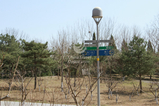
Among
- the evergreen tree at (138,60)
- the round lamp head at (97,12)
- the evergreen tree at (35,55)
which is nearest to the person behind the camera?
the round lamp head at (97,12)

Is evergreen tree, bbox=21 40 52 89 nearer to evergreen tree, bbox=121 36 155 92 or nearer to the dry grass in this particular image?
the dry grass

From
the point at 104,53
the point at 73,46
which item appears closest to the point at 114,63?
the point at 73,46

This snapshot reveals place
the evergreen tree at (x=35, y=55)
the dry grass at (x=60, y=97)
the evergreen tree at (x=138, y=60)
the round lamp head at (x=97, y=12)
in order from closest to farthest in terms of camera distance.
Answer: the dry grass at (x=60, y=97) < the round lamp head at (x=97, y=12) < the evergreen tree at (x=138, y=60) < the evergreen tree at (x=35, y=55)

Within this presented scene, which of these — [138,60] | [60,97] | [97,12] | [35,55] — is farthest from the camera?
[35,55]

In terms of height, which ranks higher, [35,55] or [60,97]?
[35,55]

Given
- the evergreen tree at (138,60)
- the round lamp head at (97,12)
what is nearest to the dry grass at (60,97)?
the evergreen tree at (138,60)

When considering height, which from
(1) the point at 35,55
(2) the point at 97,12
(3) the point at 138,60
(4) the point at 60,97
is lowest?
(4) the point at 60,97

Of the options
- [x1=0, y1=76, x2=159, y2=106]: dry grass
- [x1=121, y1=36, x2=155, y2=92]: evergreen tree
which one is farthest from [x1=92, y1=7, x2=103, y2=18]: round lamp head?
[x1=121, y1=36, x2=155, y2=92]: evergreen tree

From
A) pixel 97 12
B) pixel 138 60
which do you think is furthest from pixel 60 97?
pixel 138 60

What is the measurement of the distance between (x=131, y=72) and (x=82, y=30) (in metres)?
9.20

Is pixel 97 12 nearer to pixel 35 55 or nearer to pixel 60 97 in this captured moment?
pixel 60 97

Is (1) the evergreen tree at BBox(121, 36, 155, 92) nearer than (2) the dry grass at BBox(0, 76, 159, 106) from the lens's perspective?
No

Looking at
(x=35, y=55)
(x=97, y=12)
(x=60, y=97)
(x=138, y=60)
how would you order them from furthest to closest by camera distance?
(x=35, y=55), (x=138, y=60), (x=60, y=97), (x=97, y=12)

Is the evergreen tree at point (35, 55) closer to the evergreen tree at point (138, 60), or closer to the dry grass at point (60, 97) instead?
the dry grass at point (60, 97)
